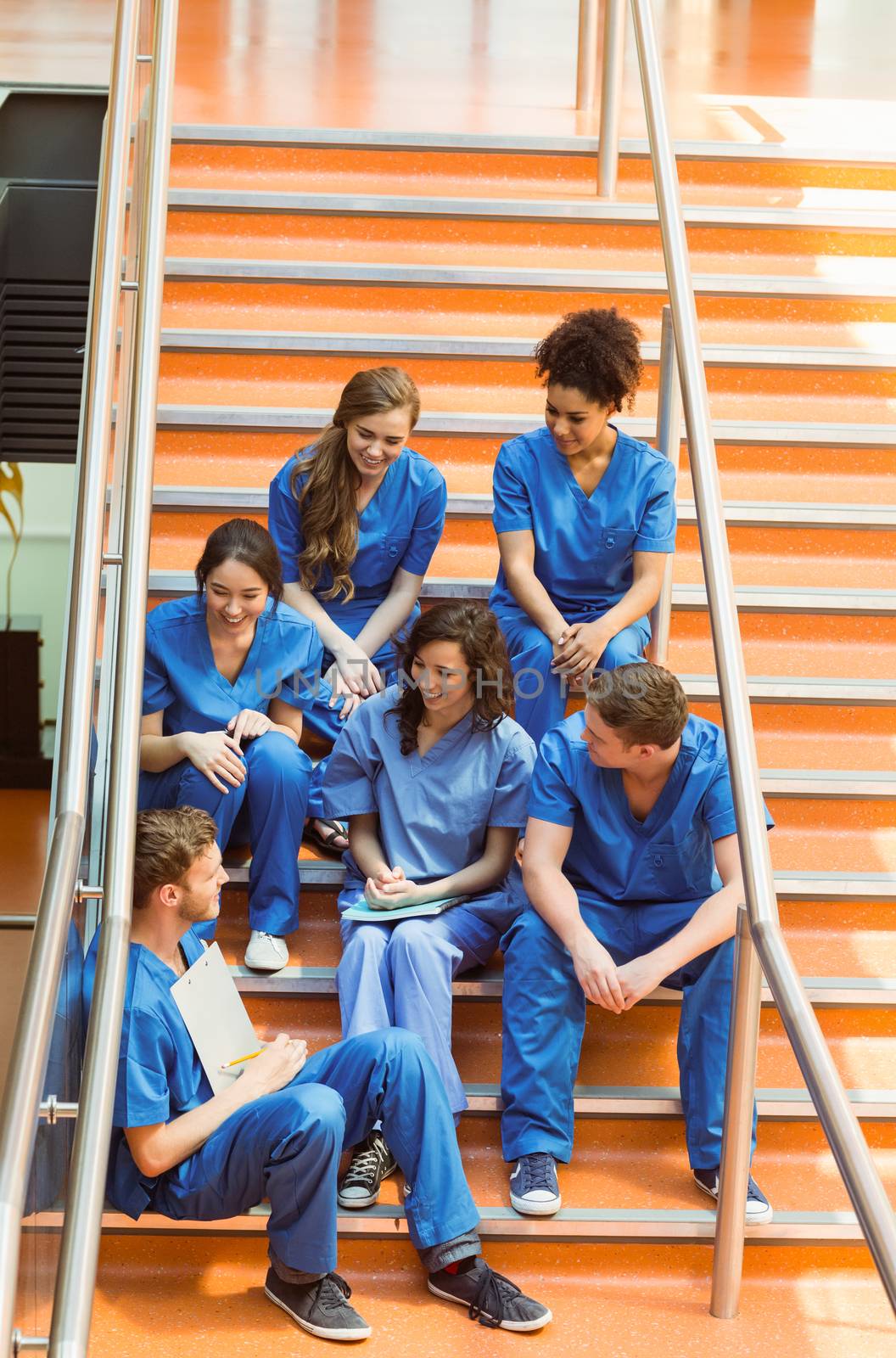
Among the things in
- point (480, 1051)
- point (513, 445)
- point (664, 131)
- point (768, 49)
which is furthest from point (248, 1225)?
point (768, 49)

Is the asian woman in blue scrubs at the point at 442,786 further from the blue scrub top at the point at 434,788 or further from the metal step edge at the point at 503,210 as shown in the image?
the metal step edge at the point at 503,210

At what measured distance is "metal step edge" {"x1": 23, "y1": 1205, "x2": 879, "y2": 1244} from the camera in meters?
2.17

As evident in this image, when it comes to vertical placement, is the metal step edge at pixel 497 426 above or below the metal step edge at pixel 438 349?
below

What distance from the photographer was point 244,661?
2.67m

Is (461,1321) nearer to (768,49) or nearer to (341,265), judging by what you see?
(341,265)

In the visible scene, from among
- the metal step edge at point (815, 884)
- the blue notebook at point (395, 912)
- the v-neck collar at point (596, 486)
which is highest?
the v-neck collar at point (596, 486)

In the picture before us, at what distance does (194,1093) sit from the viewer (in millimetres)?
2127

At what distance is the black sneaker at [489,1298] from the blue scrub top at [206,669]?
0.98 m

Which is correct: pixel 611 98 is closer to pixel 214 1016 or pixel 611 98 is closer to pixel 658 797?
pixel 658 797

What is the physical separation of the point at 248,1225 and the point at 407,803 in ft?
2.27

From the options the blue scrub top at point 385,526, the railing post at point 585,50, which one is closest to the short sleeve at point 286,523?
the blue scrub top at point 385,526

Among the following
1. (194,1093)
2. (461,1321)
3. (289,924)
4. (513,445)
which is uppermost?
(513,445)

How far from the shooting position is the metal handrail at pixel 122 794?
1327 mm

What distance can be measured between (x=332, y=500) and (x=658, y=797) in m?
0.88
